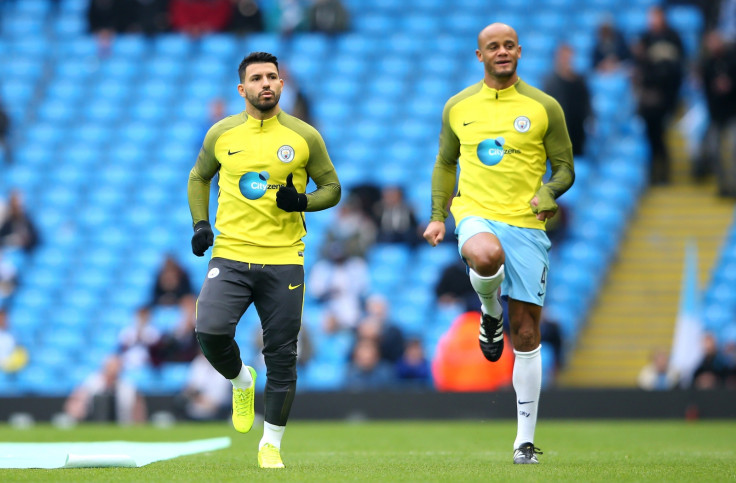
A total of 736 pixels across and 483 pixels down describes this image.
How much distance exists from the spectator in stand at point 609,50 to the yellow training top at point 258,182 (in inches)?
499

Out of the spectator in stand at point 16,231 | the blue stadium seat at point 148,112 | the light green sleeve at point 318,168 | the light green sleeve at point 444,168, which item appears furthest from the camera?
the blue stadium seat at point 148,112

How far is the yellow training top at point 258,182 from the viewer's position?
25.1ft

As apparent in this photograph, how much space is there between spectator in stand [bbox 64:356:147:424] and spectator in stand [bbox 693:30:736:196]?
896 cm

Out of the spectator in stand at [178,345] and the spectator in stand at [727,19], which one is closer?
the spectator in stand at [178,345]

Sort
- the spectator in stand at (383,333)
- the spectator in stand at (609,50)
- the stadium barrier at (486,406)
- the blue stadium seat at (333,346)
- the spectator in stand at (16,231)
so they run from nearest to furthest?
the stadium barrier at (486,406), the spectator in stand at (383,333), the blue stadium seat at (333,346), the spectator in stand at (16,231), the spectator in stand at (609,50)

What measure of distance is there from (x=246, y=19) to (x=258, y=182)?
14968 mm

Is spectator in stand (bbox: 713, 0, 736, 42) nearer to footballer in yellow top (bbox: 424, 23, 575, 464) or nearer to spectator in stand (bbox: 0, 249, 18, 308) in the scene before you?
spectator in stand (bbox: 0, 249, 18, 308)

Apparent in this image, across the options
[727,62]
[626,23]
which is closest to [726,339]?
[727,62]

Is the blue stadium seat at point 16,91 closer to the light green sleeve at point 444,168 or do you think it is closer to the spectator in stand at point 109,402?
the spectator in stand at point 109,402

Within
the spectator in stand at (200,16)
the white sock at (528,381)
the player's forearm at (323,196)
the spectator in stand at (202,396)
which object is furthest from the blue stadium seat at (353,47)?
the white sock at (528,381)

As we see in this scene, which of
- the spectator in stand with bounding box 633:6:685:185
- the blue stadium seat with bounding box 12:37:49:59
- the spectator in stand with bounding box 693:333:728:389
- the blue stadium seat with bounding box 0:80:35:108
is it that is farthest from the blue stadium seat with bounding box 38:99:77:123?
the spectator in stand with bounding box 693:333:728:389

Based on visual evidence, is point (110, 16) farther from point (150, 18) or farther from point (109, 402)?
point (109, 402)

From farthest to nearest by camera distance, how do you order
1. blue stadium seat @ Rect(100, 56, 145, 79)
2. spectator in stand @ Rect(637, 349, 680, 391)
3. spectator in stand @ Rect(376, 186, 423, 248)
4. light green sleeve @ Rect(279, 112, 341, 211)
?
blue stadium seat @ Rect(100, 56, 145, 79) → spectator in stand @ Rect(376, 186, 423, 248) → spectator in stand @ Rect(637, 349, 680, 391) → light green sleeve @ Rect(279, 112, 341, 211)

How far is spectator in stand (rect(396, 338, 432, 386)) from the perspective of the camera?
15383 millimetres
